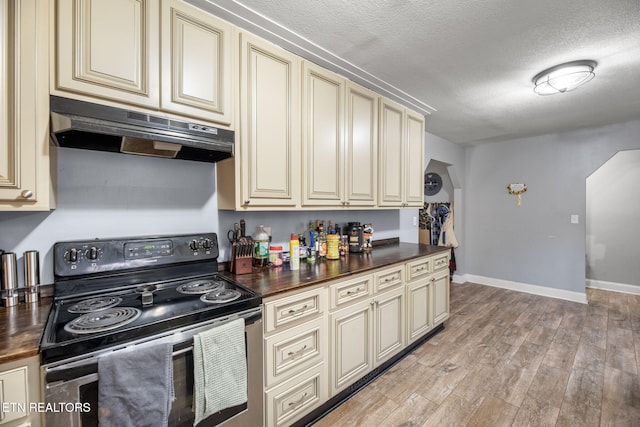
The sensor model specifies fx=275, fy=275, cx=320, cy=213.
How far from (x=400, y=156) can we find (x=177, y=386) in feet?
8.23

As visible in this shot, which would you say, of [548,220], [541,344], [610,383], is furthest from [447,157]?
[610,383]

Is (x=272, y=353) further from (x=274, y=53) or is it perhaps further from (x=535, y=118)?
(x=535, y=118)

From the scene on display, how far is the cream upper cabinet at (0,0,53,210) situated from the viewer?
1.04 metres

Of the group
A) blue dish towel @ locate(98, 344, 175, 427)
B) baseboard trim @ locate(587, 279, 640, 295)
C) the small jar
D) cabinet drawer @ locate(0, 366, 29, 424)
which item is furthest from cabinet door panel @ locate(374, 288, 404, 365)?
baseboard trim @ locate(587, 279, 640, 295)

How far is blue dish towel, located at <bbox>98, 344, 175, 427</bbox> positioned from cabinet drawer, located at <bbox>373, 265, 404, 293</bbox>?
4.67 feet

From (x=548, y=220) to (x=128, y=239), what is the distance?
520 cm

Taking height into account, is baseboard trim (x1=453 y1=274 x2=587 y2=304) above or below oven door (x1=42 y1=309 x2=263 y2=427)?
below

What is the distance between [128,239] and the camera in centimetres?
150

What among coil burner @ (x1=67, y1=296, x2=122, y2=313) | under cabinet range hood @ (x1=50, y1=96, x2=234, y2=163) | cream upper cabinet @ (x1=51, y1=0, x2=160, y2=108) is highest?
cream upper cabinet @ (x1=51, y1=0, x2=160, y2=108)

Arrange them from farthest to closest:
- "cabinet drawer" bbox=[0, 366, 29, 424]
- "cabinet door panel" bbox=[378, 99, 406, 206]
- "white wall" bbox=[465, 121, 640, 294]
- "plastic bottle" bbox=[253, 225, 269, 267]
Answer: "white wall" bbox=[465, 121, 640, 294], "cabinet door panel" bbox=[378, 99, 406, 206], "plastic bottle" bbox=[253, 225, 269, 267], "cabinet drawer" bbox=[0, 366, 29, 424]

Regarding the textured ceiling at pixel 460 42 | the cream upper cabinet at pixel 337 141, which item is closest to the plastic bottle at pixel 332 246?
the cream upper cabinet at pixel 337 141

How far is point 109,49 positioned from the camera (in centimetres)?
123

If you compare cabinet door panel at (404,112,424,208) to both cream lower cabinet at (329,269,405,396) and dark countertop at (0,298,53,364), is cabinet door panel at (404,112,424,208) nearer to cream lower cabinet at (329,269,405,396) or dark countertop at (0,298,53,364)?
cream lower cabinet at (329,269,405,396)

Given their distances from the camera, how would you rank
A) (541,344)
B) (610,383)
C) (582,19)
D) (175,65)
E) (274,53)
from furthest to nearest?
(541,344)
(610,383)
(274,53)
(582,19)
(175,65)
